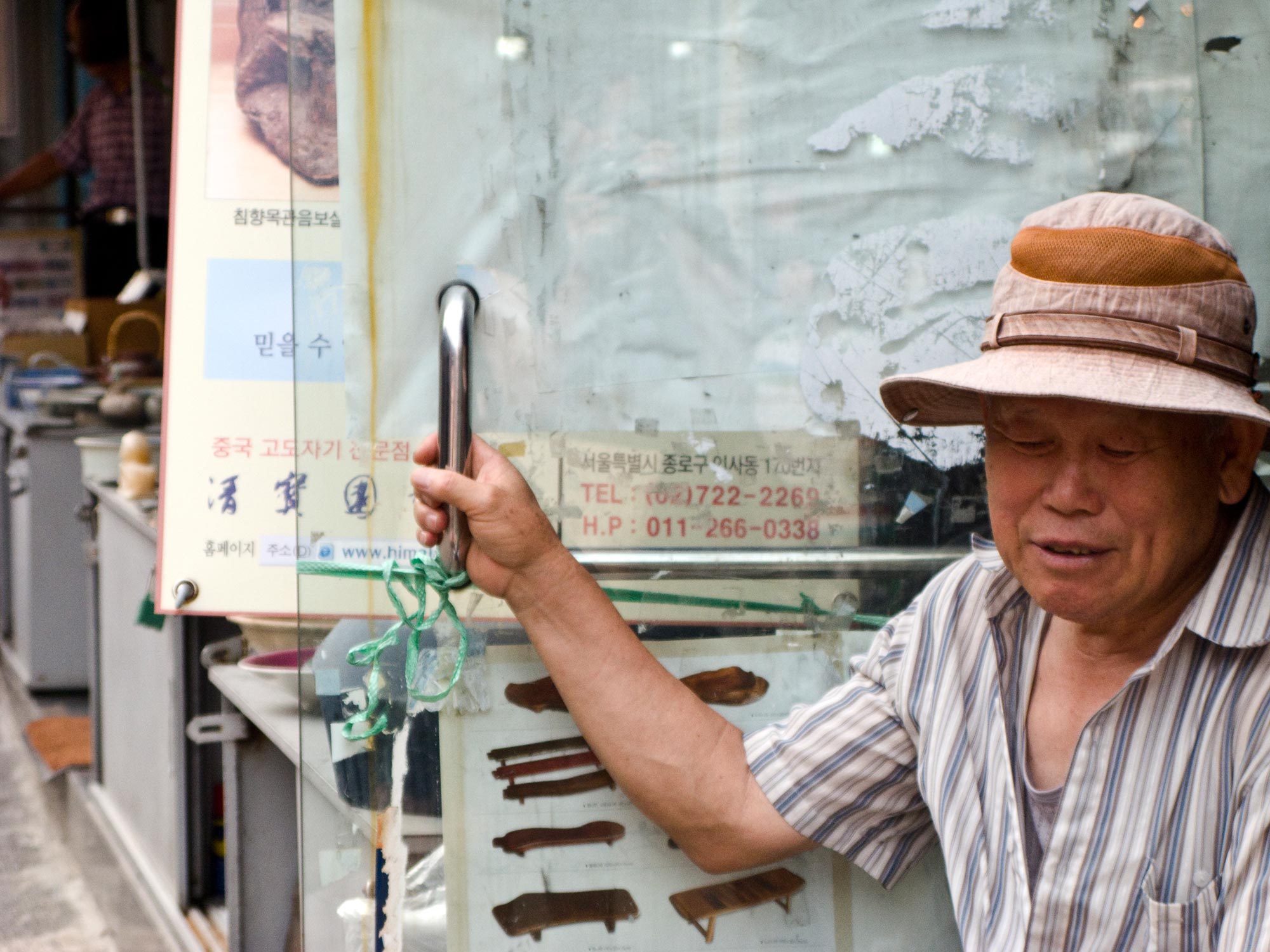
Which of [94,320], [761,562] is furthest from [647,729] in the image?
[94,320]

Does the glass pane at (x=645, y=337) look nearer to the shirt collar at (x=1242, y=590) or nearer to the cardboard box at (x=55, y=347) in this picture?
the shirt collar at (x=1242, y=590)

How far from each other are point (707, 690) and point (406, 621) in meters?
0.35

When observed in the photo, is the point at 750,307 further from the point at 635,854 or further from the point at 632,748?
the point at 635,854

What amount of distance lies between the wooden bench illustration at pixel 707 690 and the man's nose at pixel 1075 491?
0.43m

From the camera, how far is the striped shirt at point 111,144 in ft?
16.3

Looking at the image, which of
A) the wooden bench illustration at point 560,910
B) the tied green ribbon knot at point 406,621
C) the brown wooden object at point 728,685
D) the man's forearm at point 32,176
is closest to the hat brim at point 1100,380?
the brown wooden object at point 728,685

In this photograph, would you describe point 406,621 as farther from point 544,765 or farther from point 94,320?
point 94,320

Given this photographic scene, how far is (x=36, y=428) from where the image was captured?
4.77m

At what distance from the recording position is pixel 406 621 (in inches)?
53.1

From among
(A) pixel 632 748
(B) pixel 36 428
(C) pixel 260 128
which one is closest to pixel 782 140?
(A) pixel 632 748

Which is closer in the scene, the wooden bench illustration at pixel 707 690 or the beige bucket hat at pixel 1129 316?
the beige bucket hat at pixel 1129 316

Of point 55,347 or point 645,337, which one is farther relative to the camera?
point 55,347

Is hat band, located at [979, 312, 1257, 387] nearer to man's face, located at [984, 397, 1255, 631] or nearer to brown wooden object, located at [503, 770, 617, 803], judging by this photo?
man's face, located at [984, 397, 1255, 631]

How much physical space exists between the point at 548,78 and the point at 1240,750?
0.97 metres
